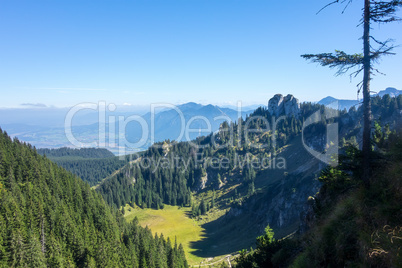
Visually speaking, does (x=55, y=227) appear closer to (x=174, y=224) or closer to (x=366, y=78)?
(x=366, y=78)

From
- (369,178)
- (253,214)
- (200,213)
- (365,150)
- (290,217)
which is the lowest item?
(200,213)

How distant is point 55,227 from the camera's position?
159 ft

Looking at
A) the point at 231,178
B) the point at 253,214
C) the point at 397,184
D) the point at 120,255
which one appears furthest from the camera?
the point at 231,178

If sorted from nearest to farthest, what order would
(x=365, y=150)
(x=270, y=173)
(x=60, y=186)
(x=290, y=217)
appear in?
(x=365, y=150) < (x=60, y=186) < (x=290, y=217) < (x=270, y=173)

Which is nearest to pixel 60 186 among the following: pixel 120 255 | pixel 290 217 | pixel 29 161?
pixel 29 161

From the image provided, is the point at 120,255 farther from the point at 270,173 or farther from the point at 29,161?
the point at 270,173

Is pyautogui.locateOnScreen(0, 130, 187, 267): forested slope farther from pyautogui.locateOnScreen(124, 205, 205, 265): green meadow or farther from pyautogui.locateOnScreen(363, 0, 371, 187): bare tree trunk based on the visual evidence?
pyautogui.locateOnScreen(363, 0, 371, 187): bare tree trunk

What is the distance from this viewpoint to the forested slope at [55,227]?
1500 inches

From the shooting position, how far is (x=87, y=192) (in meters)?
73.1

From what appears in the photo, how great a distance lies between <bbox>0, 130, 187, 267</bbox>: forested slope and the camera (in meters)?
38.1

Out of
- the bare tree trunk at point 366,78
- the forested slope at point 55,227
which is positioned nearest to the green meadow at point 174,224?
the forested slope at point 55,227

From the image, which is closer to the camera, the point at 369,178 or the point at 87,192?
the point at 369,178

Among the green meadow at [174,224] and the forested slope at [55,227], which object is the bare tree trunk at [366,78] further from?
the green meadow at [174,224]

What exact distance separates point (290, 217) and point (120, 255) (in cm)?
7601
